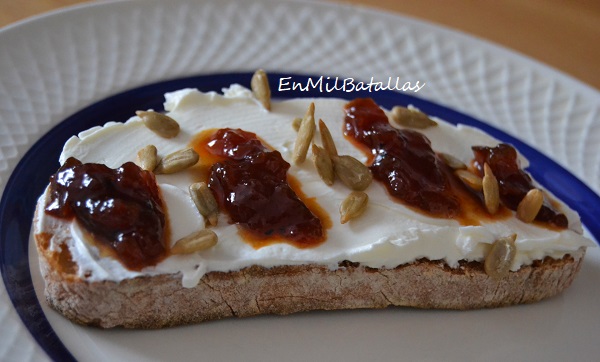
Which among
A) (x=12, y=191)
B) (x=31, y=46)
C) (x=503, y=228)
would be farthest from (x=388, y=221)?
(x=31, y=46)

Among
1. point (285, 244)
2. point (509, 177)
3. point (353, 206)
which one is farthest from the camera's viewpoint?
point (509, 177)

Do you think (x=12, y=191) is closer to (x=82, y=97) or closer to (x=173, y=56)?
(x=82, y=97)

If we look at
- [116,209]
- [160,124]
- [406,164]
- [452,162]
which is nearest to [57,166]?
[160,124]

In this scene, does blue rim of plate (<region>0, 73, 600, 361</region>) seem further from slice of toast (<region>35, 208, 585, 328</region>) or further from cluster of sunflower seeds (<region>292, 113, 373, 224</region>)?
cluster of sunflower seeds (<region>292, 113, 373, 224</region>)

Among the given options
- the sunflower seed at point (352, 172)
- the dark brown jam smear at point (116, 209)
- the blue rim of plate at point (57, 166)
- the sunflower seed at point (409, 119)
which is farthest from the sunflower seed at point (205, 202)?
the sunflower seed at point (409, 119)

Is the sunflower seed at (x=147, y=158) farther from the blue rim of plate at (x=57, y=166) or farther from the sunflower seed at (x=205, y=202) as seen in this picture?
the blue rim of plate at (x=57, y=166)

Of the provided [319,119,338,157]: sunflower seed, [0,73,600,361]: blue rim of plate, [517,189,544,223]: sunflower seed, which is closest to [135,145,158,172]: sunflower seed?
[0,73,600,361]: blue rim of plate

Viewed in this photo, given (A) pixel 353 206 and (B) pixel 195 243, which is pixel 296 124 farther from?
(B) pixel 195 243
